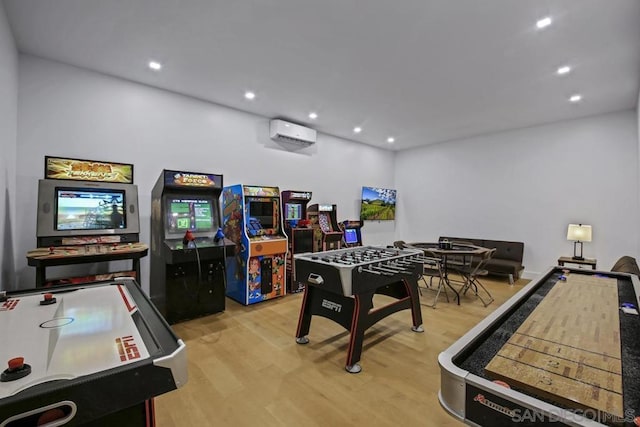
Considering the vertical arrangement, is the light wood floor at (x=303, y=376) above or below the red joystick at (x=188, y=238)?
below

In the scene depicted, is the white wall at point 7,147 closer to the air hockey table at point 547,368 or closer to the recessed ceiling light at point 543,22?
the air hockey table at point 547,368

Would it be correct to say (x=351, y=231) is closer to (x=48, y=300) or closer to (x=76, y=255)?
(x=76, y=255)

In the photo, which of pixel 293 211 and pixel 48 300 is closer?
pixel 48 300

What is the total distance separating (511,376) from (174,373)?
1.10m

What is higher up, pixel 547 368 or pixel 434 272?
pixel 547 368

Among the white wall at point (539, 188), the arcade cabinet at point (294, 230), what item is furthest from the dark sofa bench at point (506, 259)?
the arcade cabinet at point (294, 230)

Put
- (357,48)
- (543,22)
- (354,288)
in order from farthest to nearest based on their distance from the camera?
(357,48) → (543,22) → (354,288)

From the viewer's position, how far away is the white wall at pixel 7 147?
250cm

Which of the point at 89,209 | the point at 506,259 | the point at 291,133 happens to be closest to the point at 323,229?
the point at 291,133

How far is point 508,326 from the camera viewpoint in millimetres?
1416

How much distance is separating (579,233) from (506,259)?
125cm

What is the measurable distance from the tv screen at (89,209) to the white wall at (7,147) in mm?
408

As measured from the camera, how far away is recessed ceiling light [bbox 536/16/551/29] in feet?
8.36

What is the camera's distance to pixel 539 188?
5660 millimetres
